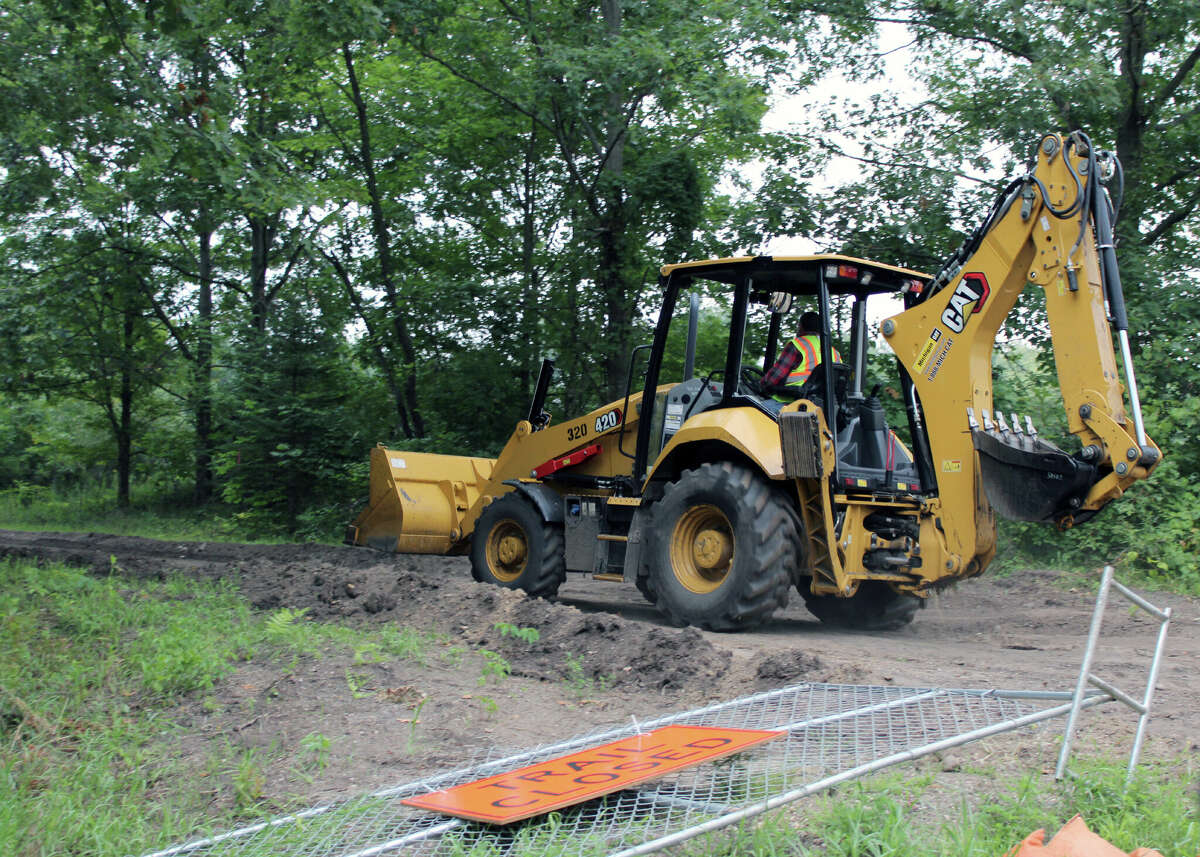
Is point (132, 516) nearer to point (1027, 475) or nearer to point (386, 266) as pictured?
point (386, 266)

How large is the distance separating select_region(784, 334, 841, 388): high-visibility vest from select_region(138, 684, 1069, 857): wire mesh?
11.4 ft

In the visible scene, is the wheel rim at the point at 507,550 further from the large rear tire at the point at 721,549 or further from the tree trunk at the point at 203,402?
the tree trunk at the point at 203,402

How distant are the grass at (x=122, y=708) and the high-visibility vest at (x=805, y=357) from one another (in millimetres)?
3439

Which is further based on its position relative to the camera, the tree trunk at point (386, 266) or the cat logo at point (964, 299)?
the tree trunk at point (386, 266)

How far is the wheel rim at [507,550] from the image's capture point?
983 cm

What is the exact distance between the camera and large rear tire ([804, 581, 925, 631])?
843 centimetres

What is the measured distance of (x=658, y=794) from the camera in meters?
3.88

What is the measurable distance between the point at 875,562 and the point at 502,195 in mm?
12464

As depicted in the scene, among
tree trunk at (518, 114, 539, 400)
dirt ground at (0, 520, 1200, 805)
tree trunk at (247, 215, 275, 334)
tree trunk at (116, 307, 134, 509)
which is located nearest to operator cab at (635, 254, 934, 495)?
dirt ground at (0, 520, 1200, 805)

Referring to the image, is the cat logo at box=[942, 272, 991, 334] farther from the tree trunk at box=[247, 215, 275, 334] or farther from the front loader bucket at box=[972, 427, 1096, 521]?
the tree trunk at box=[247, 215, 275, 334]

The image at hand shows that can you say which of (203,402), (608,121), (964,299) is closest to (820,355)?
(964,299)

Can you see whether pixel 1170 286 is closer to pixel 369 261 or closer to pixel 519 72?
pixel 519 72

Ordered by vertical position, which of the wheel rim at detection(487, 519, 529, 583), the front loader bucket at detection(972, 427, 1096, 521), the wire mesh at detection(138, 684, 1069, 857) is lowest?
the wire mesh at detection(138, 684, 1069, 857)

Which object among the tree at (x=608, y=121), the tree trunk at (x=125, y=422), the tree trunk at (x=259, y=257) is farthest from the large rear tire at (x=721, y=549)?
the tree trunk at (x=125, y=422)
